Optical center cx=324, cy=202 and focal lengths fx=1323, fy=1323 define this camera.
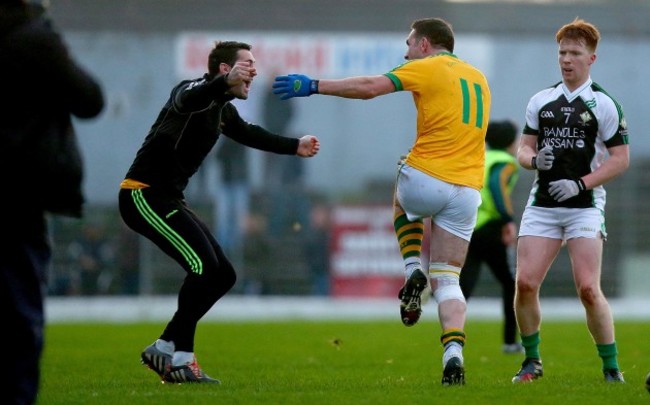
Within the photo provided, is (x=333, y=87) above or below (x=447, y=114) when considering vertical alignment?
above

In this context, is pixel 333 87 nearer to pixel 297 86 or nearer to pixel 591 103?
pixel 297 86

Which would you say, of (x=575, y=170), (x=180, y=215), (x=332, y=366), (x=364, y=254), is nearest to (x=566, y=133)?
(x=575, y=170)

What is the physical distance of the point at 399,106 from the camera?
22.2 meters

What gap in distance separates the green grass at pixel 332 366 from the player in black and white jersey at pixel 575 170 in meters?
0.65

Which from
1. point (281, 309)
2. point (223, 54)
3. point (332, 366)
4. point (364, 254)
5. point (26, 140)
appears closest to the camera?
point (26, 140)

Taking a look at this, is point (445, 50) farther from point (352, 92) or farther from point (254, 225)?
point (254, 225)

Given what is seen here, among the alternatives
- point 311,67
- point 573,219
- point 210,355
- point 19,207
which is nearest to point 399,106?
point 311,67

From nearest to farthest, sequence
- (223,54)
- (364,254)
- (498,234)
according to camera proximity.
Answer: (223,54), (498,234), (364,254)

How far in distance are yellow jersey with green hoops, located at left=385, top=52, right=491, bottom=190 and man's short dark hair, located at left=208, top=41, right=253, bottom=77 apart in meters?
1.30

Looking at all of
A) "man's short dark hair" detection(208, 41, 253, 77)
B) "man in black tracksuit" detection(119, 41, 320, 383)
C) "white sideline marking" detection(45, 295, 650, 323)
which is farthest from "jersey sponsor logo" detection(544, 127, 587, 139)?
"white sideline marking" detection(45, 295, 650, 323)

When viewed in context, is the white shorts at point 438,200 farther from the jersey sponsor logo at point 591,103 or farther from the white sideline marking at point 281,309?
the white sideline marking at point 281,309

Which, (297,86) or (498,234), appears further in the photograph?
(498,234)

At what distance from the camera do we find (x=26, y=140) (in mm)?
5477

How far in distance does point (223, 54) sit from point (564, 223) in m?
2.42
